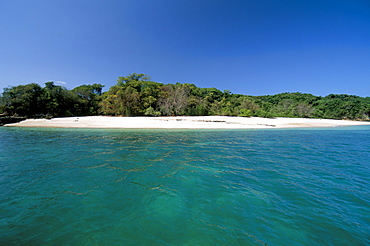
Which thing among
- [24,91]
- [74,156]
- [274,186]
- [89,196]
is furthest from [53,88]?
[274,186]

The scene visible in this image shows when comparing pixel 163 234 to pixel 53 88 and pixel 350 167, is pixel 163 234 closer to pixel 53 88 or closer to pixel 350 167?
pixel 350 167

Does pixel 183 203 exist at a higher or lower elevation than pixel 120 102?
lower

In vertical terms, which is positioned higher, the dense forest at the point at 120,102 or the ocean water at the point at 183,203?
the dense forest at the point at 120,102

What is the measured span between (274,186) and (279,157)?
10.7 feet

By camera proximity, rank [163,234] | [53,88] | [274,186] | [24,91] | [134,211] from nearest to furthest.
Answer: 1. [163,234]
2. [134,211]
3. [274,186]
4. [24,91]
5. [53,88]

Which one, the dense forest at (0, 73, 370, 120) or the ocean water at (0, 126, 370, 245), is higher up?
the dense forest at (0, 73, 370, 120)

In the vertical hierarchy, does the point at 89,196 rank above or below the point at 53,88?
below

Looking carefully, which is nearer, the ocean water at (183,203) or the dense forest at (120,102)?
the ocean water at (183,203)

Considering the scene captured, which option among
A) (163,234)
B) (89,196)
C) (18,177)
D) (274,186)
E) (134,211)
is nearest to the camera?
(163,234)

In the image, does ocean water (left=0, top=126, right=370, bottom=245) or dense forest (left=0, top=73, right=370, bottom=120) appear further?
dense forest (left=0, top=73, right=370, bottom=120)

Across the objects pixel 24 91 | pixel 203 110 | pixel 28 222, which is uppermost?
pixel 24 91

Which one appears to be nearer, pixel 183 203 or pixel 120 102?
pixel 183 203

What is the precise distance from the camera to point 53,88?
3397cm

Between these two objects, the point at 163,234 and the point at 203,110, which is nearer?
the point at 163,234
